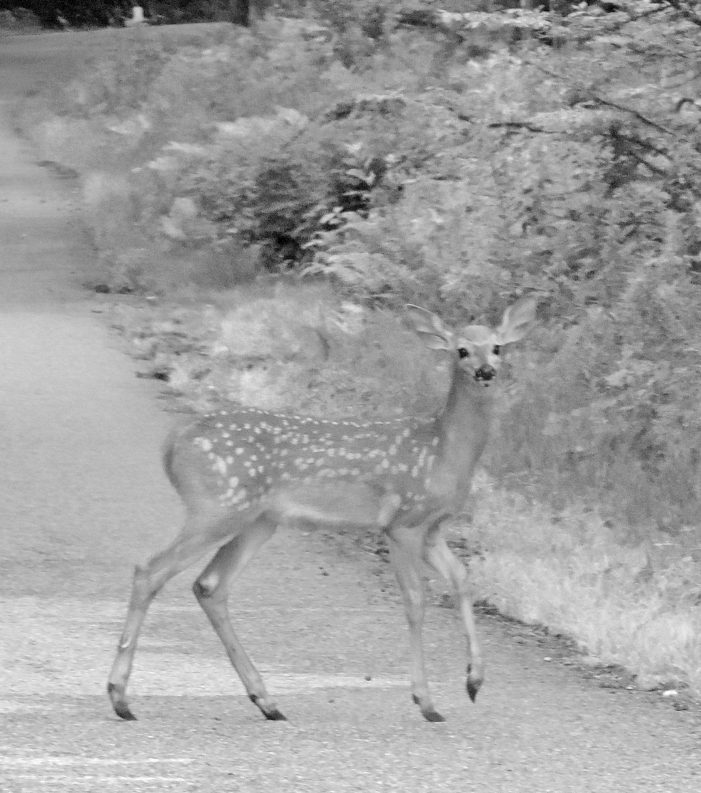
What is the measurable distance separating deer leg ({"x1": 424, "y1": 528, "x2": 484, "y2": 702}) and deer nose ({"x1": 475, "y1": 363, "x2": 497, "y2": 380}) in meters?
0.64

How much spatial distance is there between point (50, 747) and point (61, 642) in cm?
165

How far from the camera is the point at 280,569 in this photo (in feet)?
31.0

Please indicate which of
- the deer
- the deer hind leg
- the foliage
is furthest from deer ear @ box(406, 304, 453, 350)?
the foliage

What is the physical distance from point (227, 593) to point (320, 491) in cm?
53

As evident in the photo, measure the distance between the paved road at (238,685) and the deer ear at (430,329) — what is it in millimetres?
1338

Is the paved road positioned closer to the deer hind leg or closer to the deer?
the deer hind leg

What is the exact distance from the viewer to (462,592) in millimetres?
7309

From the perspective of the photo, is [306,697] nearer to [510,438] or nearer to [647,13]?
[510,438]

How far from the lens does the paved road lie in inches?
248

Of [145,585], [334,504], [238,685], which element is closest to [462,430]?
[334,504]

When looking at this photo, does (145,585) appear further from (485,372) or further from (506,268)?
(506,268)

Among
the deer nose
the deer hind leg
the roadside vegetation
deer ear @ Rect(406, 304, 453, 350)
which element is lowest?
the roadside vegetation

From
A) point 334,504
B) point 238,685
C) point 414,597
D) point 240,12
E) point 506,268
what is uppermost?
point 334,504

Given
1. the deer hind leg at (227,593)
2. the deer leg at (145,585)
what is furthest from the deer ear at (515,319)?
the deer leg at (145,585)
